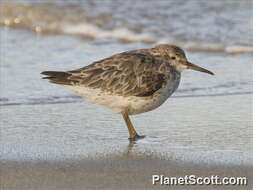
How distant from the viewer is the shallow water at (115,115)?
25.9ft

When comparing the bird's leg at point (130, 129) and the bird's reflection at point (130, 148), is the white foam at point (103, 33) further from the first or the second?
the bird's reflection at point (130, 148)

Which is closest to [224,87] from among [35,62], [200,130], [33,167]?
[200,130]

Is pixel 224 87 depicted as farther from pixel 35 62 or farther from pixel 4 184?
pixel 4 184

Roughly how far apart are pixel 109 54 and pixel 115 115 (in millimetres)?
2841

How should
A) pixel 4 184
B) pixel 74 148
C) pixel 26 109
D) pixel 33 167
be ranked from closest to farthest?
pixel 4 184 < pixel 33 167 < pixel 74 148 < pixel 26 109

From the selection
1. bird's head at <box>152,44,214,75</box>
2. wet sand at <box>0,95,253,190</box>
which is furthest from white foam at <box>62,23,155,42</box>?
bird's head at <box>152,44,214,75</box>

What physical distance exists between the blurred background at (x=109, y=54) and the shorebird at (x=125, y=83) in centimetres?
30

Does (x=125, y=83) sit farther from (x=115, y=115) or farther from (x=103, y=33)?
(x=103, y=33)

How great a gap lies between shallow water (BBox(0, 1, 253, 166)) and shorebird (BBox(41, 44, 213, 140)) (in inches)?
11.8

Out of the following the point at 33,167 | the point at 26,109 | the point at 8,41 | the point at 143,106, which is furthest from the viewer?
the point at 8,41

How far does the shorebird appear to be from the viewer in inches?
335

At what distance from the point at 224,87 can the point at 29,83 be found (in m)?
2.36

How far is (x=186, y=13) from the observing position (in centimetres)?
1409

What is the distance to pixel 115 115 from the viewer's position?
9.34 metres
